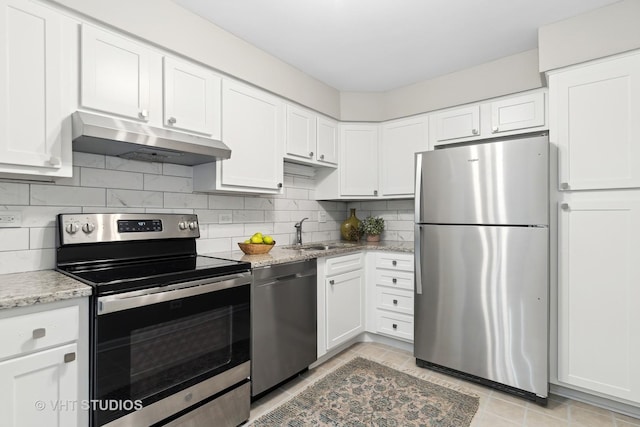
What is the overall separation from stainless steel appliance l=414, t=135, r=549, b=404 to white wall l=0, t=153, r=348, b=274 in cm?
125

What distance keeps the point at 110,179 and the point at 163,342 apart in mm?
1026

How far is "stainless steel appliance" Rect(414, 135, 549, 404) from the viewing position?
6.77ft

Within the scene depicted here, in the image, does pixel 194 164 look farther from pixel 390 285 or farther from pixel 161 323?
pixel 390 285

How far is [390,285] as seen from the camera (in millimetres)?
2918

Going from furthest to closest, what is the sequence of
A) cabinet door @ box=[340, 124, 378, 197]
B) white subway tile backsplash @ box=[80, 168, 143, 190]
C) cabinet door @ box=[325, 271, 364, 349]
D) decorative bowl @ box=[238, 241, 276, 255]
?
cabinet door @ box=[340, 124, 378, 197] → cabinet door @ box=[325, 271, 364, 349] → decorative bowl @ box=[238, 241, 276, 255] → white subway tile backsplash @ box=[80, 168, 143, 190]

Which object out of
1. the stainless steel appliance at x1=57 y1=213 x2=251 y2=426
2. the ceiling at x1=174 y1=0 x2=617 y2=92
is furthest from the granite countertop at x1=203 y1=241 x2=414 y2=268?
the ceiling at x1=174 y1=0 x2=617 y2=92

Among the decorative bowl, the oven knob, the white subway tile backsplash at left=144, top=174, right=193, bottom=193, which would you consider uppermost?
the white subway tile backsplash at left=144, top=174, right=193, bottom=193

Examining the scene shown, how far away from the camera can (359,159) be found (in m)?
3.34

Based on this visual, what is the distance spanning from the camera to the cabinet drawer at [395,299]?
2.82m

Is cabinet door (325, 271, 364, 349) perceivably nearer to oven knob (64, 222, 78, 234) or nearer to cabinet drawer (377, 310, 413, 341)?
cabinet drawer (377, 310, 413, 341)

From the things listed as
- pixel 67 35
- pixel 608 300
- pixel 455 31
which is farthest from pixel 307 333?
pixel 455 31

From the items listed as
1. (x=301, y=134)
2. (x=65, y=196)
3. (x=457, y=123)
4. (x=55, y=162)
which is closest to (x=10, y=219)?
(x=65, y=196)

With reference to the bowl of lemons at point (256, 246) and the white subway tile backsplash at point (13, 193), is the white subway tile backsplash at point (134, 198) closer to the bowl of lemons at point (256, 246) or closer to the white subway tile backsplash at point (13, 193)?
the white subway tile backsplash at point (13, 193)

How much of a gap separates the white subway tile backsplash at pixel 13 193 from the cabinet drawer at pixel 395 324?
2.63 metres
